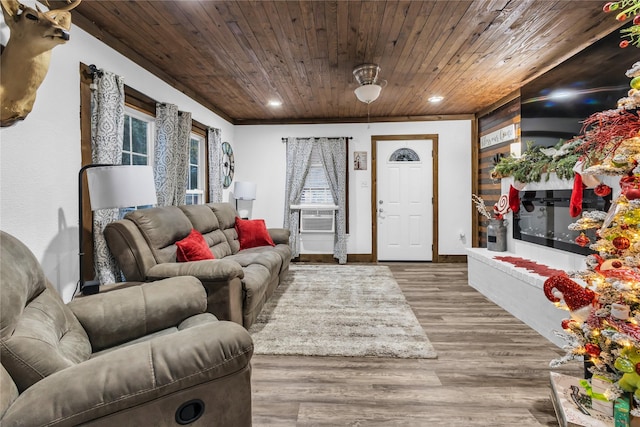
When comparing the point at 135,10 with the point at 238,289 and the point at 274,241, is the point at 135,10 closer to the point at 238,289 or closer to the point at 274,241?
the point at 238,289

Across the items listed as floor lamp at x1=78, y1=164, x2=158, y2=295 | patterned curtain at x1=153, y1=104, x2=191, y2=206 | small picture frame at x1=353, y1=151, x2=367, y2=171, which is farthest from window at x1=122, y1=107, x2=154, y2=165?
small picture frame at x1=353, y1=151, x2=367, y2=171

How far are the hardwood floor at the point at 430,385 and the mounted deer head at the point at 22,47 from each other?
2074 mm

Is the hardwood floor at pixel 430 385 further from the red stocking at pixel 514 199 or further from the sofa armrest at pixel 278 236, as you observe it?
the sofa armrest at pixel 278 236

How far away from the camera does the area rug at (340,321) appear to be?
2348mm

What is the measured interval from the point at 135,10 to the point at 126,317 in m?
2.14

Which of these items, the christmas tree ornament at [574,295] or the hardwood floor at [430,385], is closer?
the christmas tree ornament at [574,295]

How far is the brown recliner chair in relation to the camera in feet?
2.80

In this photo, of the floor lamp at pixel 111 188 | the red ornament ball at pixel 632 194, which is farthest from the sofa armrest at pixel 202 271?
the red ornament ball at pixel 632 194

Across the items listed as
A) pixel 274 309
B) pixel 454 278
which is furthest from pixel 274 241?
pixel 454 278

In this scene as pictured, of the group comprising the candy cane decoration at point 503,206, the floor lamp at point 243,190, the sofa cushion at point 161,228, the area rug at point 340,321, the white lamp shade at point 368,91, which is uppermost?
the white lamp shade at point 368,91

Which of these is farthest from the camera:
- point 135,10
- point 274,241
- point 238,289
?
point 274,241

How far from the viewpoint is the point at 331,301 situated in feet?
11.1

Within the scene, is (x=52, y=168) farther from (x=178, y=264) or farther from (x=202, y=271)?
(x=202, y=271)

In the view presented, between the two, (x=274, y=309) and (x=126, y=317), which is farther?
(x=274, y=309)
